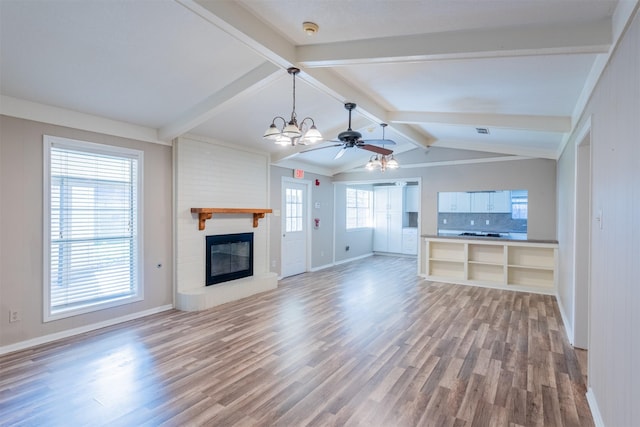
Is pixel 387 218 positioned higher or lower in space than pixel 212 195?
lower

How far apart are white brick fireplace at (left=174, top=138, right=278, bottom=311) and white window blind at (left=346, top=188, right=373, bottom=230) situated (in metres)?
3.51

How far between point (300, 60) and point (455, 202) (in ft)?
23.4

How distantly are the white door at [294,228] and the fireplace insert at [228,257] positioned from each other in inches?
46.0

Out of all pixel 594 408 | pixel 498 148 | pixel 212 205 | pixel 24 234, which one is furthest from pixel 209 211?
pixel 498 148

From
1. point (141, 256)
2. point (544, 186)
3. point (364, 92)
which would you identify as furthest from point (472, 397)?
point (544, 186)

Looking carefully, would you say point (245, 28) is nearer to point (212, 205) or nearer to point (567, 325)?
point (212, 205)

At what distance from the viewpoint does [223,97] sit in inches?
145

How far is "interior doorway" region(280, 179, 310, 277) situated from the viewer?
23.0 ft

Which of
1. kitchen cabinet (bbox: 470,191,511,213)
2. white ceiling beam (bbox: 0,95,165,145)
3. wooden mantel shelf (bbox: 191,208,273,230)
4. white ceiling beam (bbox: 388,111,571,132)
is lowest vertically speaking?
wooden mantel shelf (bbox: 191,208,273,230)

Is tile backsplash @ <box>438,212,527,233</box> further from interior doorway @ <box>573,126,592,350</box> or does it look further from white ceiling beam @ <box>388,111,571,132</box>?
interior doorway @ <box>573,126,592,350</box>

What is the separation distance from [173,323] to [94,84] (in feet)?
9.39

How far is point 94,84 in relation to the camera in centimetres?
322

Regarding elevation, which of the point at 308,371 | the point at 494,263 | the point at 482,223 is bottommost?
the point at 308,371

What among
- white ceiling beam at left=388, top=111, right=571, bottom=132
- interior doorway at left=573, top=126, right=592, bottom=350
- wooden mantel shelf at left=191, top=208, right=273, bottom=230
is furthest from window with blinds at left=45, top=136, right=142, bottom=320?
interior doorway at left=573, top=126, right=592, bottom=350
